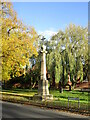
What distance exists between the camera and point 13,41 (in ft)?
58.1

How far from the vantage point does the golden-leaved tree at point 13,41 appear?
702 inches

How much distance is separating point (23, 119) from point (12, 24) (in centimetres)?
1296

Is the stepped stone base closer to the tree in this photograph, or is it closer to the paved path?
the paved path

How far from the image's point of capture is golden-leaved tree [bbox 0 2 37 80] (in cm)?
1784

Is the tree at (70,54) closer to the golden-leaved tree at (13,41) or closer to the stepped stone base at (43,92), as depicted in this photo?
the golden-leaved tree at (13,41)

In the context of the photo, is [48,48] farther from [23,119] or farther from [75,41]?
[23,119]

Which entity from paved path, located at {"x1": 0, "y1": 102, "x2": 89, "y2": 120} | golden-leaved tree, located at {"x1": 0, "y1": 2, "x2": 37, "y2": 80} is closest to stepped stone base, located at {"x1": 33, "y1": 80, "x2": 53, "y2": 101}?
golden-leaved tree, located at {"x1": 0, "y1": 2, "x2": 37, "y2": 80}

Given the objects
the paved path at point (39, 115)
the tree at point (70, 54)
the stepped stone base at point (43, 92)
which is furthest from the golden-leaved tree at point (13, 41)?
the tree at point (70, 54)

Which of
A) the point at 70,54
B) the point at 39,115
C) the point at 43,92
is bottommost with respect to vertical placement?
the point at 39,115

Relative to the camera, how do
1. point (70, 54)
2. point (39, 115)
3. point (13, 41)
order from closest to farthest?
1. point (39, 115)
2. point (13, 41)
3. point (70, 54)

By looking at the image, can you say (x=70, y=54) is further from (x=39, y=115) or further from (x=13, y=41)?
(x=39, y=115)

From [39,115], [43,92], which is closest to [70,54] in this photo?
[43,92]

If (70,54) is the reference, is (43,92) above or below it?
below

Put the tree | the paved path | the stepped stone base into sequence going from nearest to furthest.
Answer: the paved path, the stepped stone base, the tree
